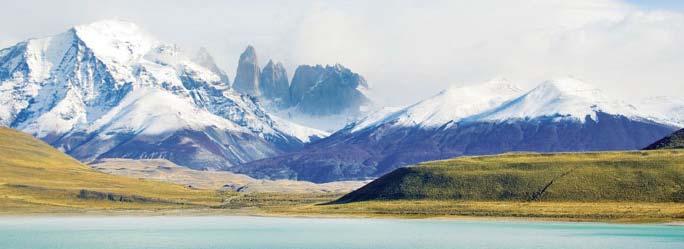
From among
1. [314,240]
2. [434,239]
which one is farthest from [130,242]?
[434,239]

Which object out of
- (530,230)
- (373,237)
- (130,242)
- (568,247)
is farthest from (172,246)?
(530,230)

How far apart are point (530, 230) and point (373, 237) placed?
32132 millimetres

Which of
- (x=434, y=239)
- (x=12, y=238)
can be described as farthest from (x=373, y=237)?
(x=12, y=238)

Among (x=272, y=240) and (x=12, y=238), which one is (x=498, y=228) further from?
(x=12, y=238)

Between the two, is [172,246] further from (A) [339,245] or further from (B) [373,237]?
(B) [373,237]

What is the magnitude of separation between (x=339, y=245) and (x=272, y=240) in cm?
1617

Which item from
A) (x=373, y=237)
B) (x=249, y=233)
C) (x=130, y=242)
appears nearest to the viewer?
(x=130, y=242)

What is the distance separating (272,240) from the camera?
166375mm

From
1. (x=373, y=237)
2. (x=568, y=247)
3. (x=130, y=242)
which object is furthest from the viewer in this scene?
(x=373, y=237)

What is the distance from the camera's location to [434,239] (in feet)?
540

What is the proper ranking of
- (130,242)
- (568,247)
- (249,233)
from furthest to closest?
1. (249,233)
2. (130,242)
3. (568,247)

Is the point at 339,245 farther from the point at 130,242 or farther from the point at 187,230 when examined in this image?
the point at 187,230

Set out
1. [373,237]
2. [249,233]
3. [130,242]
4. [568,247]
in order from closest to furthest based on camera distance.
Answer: [568,247] < [130,242] < [373,237] < [249,233]

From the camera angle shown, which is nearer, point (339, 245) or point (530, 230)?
point (339, 245)
